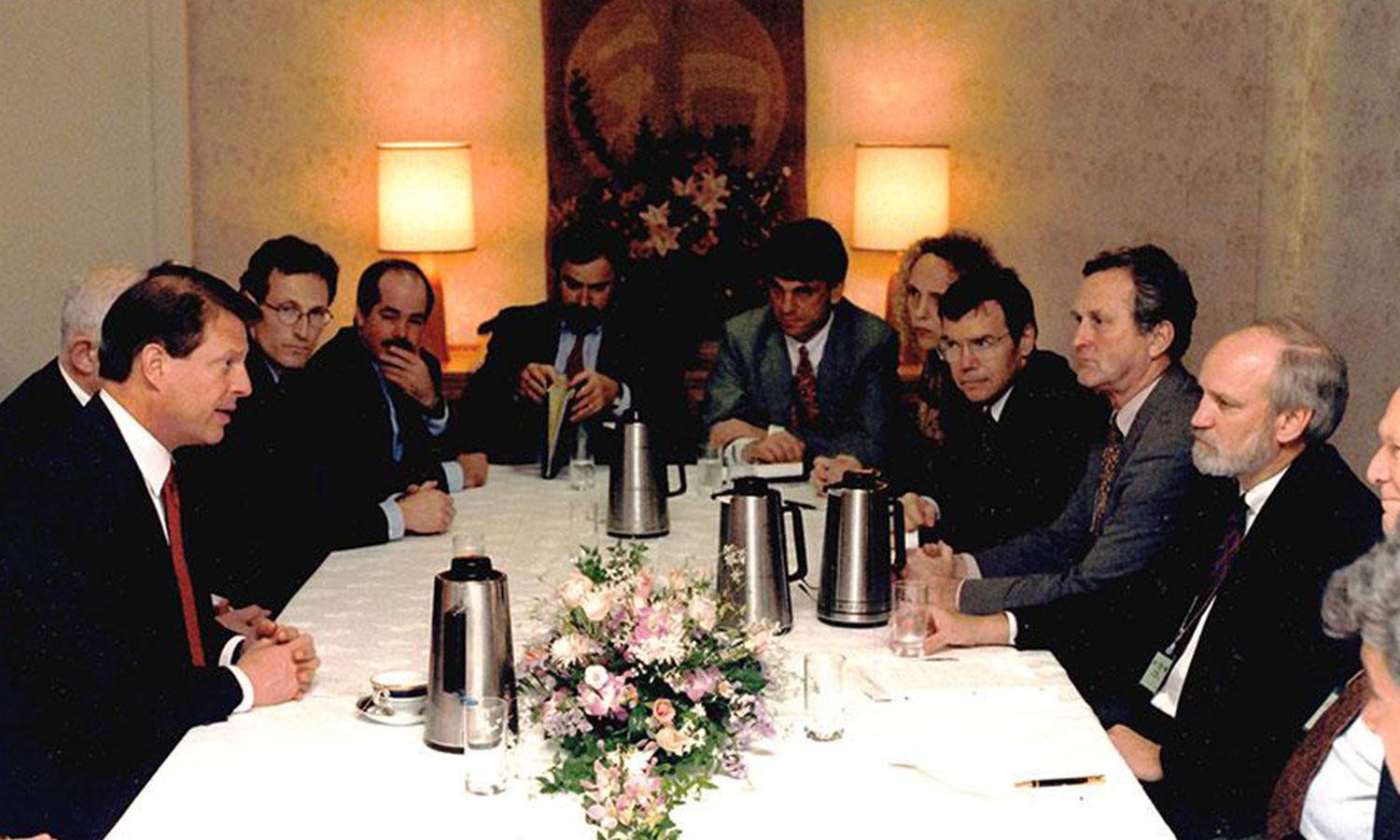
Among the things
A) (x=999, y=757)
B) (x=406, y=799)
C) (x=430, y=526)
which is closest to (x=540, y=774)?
(x=406, y=799)

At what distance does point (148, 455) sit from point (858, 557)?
1.22 m

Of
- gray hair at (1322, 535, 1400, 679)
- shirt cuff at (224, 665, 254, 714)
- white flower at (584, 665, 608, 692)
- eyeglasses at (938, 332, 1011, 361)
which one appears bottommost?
shirt cuff at (224, 665, 254, 714)

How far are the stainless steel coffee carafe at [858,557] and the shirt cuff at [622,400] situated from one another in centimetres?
194

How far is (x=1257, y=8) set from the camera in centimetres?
638

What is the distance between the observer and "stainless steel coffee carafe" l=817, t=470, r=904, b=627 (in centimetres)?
331

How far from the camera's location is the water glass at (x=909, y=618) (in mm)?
3135

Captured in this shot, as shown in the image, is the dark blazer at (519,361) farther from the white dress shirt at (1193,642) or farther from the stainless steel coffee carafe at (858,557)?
the white dress shirt at (1193,642)

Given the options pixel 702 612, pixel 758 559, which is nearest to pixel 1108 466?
pixel 758 559

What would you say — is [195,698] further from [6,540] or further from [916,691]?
[916,691]

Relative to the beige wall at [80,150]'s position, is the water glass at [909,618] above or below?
below

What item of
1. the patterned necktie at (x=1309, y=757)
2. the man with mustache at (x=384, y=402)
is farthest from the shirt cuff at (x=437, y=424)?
the patterned necktie at (x=1309, y=757)

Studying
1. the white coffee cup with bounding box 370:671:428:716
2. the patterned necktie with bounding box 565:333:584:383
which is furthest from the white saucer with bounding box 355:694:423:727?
the patterned necktie with bounding box 565:333:584:383

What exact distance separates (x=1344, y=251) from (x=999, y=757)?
350 centimetres

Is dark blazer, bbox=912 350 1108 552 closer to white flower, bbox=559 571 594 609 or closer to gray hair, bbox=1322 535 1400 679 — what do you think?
white flower, bbox=559 571 594 609
